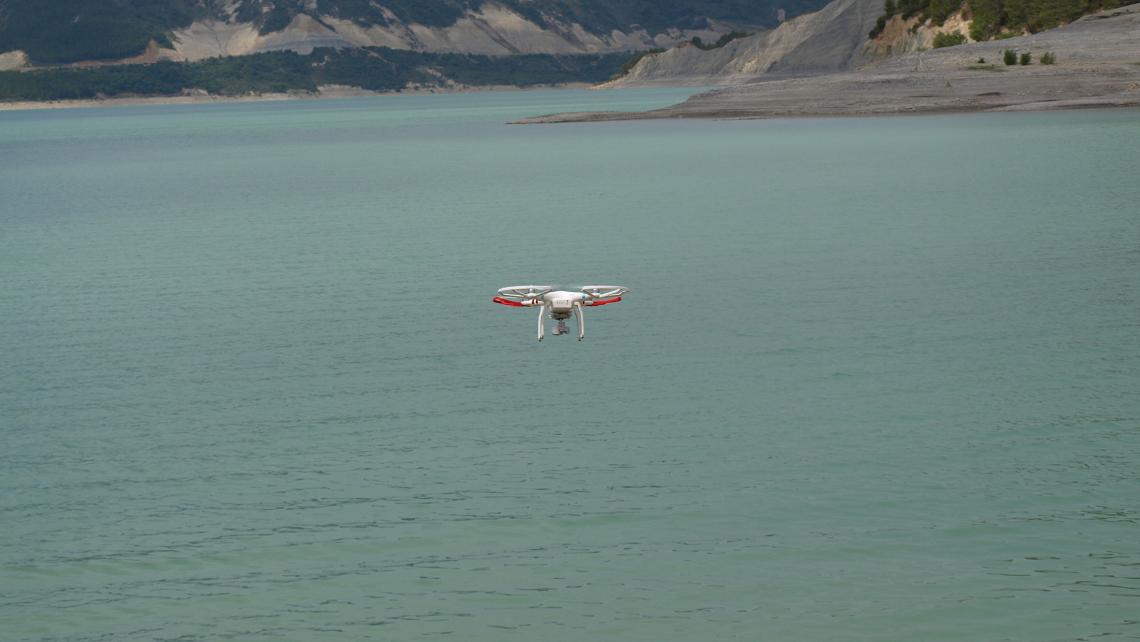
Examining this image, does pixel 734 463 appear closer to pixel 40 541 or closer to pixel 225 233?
pixel 40 541

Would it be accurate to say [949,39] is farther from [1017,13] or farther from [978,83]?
[978,83]

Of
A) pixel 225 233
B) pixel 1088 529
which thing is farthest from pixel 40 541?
pixel 225 233

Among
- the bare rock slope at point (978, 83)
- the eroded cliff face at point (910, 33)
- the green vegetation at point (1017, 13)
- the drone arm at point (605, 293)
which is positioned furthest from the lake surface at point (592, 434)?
the eroded cliff face at point (910, 33)

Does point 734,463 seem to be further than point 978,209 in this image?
No

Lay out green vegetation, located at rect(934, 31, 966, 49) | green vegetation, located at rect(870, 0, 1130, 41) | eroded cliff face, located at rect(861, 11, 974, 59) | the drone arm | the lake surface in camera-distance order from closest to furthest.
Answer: the lake surface → the drone arm → green vegetation, located at rect(870, 0, 1130, 41) → green vegetation, located at rect(934, 31, 966, 49) → eroded cliff face, located at rect(861, 11, 974, 59)

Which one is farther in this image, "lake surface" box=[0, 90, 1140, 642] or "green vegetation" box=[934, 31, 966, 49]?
"green vegetation" box=[934, 31, 966, 49]

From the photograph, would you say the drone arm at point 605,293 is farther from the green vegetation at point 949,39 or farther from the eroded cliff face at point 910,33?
the eroded cliff face at point 910,33

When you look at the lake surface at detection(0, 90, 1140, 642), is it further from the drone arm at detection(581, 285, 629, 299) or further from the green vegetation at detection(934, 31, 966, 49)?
the green vegetation at detection(934, 31, 966, 49)

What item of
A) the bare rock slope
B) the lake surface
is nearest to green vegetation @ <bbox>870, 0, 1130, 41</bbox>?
the bare rock slope
